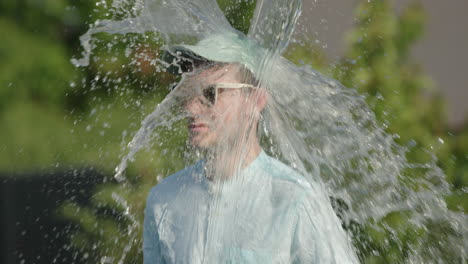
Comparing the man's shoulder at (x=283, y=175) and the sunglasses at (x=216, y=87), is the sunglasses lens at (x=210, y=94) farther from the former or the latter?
the man's shoulder at (x=283, y=175)

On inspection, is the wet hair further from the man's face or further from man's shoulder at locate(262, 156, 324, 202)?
man's shoulder at locate(262, 156, 324, 202)

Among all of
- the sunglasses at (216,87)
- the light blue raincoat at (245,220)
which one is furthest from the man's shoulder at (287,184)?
the sunglasses at (216,87)

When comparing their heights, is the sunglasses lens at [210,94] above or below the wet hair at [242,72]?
below

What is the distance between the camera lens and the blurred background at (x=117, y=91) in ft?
9.72

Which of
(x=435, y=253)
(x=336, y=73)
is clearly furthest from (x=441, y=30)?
(x=435, y=253)

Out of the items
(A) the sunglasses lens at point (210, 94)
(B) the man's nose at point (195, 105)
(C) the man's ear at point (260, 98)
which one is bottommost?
(B) the man's nose at point (195, 105)

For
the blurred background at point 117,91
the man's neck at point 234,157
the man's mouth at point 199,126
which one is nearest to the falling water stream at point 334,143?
the man's neck at point 234,157

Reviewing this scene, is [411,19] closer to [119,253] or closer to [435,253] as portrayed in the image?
[435,253]

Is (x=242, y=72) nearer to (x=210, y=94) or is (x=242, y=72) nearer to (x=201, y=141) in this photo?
(x=210, y=94)

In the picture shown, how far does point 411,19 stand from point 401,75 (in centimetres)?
35

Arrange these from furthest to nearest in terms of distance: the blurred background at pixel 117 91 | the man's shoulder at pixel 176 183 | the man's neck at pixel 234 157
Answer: the blurred background at pixel 117 91 → the man's shoulder at pixel 176 183 → the man's neck at pixel 234 157

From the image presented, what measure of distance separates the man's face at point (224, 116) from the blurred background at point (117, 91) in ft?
2.63

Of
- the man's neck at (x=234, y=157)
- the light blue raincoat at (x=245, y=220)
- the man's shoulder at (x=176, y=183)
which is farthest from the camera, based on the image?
the man's shoulder at (x=176, y=183)

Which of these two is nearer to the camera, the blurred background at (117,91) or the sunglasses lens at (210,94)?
the sunglasses lens at (210,94)
